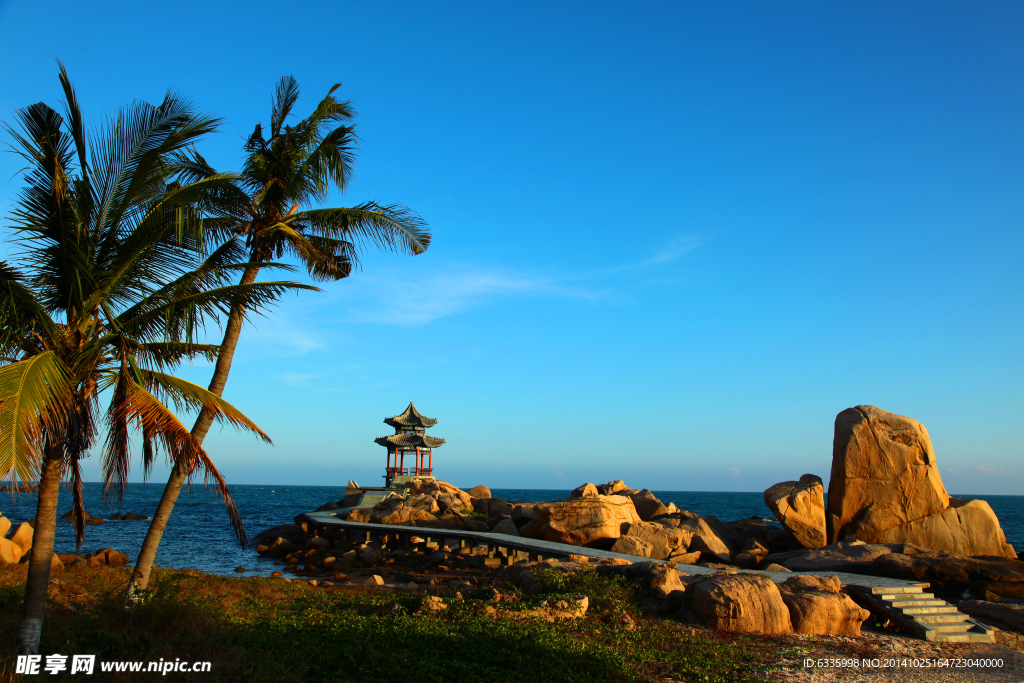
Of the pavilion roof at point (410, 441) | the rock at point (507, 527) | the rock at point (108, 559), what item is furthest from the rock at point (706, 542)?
the pavilion roof at point (410, 441)

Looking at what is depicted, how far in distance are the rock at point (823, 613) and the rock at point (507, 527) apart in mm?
13567

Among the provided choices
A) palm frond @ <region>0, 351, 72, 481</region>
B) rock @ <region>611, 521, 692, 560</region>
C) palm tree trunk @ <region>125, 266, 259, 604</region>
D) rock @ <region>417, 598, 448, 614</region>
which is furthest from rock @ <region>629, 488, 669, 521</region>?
palm frond @ <region>0, 351, 72, 481</region>

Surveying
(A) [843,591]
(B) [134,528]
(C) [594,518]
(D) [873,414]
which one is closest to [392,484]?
(B) [134,528]

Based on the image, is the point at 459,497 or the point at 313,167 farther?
the point at 459,497

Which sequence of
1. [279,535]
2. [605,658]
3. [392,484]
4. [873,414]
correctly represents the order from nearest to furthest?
1. [605,658]
2. [873,414]
3. [279,535]
4. [392,484]

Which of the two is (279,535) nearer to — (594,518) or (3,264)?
(594,518)

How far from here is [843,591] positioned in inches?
486

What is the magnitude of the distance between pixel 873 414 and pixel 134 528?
43.6 meters


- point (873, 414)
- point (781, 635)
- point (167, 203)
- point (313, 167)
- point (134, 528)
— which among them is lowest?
point (134, 528)

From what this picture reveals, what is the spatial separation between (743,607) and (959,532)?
14485mm

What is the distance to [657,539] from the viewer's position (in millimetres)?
19000

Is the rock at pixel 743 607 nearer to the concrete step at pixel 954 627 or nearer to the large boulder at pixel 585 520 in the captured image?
the concrete step at pixel 954 627

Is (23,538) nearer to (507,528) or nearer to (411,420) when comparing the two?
(507,528)

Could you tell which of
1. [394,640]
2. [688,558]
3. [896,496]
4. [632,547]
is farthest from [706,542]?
[394,640]
